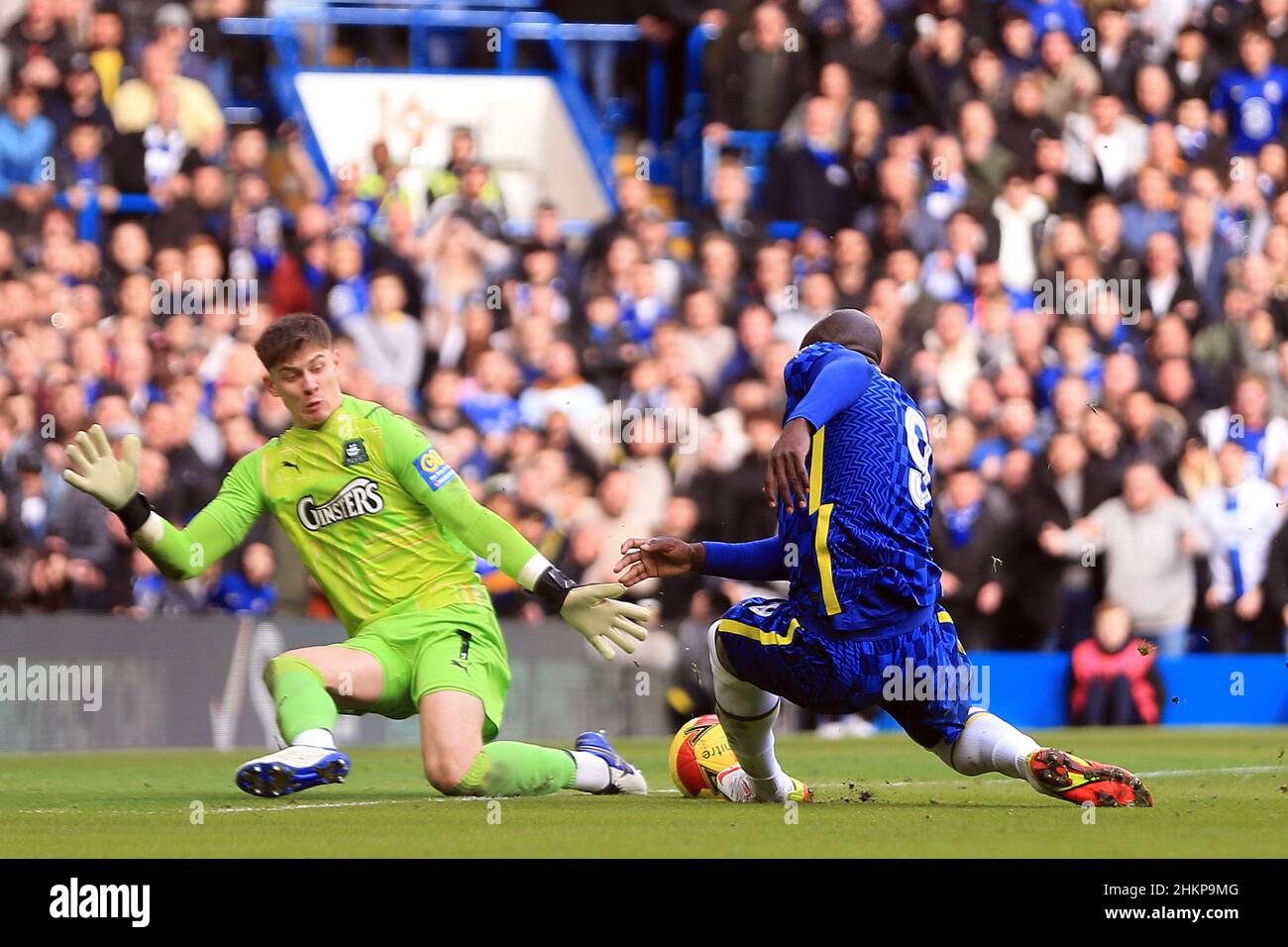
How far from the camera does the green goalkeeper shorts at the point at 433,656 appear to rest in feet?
28.9

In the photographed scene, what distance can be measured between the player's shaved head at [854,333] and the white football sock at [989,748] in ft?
4.36

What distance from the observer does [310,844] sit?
23.6 feet

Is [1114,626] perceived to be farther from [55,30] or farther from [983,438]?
[55,30]

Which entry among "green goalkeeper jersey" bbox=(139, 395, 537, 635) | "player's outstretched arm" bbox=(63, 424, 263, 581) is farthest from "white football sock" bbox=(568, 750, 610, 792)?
"player's outstretched arm" bbox=(63, 424, 263, 581)

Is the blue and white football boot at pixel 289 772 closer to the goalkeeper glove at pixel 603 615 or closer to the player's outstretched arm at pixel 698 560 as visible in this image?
the goalkeeper glove at pixel 603 615

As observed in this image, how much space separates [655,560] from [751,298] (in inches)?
334

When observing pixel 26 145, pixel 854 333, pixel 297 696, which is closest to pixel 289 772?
pixel 297 696

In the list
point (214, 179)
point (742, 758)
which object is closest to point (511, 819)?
point (742, 758)

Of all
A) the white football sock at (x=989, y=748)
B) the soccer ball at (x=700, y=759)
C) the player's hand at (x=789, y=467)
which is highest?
the player's hand at (x=789, y=467)

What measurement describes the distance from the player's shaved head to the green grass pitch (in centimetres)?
165

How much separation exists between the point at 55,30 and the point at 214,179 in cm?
178

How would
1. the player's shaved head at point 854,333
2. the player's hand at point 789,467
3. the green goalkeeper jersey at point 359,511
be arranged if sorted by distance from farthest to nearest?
the green goalkeeper jersey at point 359,511, the player's shaved head at point 854,333, the player's hand at point 789,467

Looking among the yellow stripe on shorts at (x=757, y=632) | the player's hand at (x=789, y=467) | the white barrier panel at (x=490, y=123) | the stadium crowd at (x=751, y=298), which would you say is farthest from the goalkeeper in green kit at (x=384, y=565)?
the white barrier panel at (x=490, y=123)

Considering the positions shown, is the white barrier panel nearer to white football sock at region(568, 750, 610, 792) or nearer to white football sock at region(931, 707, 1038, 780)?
white football sock at region(568, 750, 610, 792)
